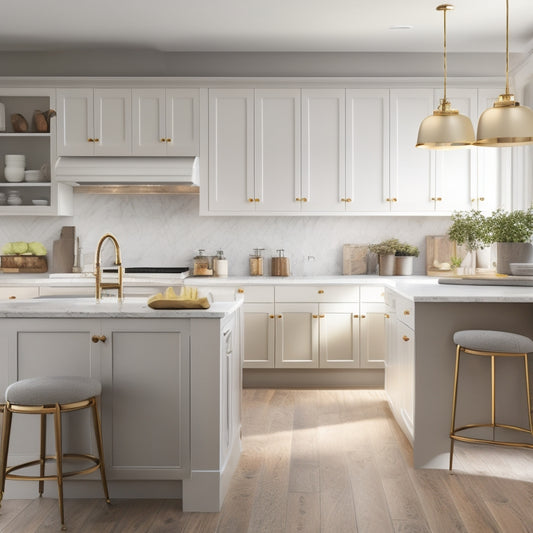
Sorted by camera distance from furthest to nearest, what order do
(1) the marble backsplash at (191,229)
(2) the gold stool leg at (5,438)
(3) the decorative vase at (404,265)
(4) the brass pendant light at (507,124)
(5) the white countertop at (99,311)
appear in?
(1) the marble backsplash at (191,229)
(3) the decorative vase at (404,265)
(4) the brass pendant light at (507,124)
(5) the white countertop at (99,311)
(2) the gold stool leg at (5,438)

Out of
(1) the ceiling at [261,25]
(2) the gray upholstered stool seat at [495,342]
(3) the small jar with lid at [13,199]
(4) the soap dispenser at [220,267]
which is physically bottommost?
(2) the gray upholstered stool seat at [495,342]

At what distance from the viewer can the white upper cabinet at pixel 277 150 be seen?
5.75 metres

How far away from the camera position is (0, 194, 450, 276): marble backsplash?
6176 mm

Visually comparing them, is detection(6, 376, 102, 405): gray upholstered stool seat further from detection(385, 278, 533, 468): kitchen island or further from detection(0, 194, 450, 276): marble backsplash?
detection(0, 194, 450, 276): marble backsplash

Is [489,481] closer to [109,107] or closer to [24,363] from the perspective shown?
[24,363]

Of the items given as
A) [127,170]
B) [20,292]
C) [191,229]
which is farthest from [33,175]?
[191,229]

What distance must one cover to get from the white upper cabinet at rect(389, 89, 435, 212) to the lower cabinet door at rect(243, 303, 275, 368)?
1.41m

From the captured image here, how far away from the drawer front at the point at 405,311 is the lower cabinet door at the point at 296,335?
1.38 meters

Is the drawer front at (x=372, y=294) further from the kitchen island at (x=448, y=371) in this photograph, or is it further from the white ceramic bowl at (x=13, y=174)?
the white ceramic bowl at (x=13, y=174)

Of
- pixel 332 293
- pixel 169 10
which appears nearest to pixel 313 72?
pixel 169 10

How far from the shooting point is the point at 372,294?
5.54 metres

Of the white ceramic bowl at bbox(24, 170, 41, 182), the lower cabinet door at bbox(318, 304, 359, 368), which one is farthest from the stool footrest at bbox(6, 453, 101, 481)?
the white ceramic bowl at bbox(24, 170, 41, 182)

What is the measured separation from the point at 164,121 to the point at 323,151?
1360 mm

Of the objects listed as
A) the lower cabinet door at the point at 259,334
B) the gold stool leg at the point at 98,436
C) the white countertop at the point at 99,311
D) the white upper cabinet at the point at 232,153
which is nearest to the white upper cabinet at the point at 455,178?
the white upper cabinet at the point at 232,153
